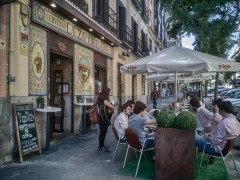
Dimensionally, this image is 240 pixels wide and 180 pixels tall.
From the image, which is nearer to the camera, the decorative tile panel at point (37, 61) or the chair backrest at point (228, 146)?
the chair backrest at point (228, 146)

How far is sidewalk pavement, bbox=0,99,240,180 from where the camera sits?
501cm

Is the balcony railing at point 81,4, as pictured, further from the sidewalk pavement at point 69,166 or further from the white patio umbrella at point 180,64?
the sidewalk pavement at point 69,166

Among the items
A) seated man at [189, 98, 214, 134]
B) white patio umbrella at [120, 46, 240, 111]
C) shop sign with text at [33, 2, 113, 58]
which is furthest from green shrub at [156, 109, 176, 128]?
shop sign with text at [33, 2, 113, 58]

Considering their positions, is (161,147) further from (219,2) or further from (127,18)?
(127,18)

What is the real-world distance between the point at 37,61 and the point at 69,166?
290 cm

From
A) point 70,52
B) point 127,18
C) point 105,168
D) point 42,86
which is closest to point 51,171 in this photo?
point 105,168

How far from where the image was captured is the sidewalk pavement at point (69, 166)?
5008 millimetres

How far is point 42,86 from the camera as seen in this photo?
729 cm

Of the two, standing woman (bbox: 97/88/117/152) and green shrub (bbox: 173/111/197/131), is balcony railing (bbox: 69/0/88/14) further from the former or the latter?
green shrub (bbox: 173/111/197/131)

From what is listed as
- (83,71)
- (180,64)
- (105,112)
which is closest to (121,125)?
(105,112)

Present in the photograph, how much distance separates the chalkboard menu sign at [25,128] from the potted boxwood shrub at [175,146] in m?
3.02

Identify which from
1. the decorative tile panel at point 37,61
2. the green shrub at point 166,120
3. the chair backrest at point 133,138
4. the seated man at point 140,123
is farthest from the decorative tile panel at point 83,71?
the green shrub at point 166,120

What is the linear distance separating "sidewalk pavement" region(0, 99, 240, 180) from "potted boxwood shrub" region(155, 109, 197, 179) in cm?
71

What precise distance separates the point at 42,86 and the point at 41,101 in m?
0.54
